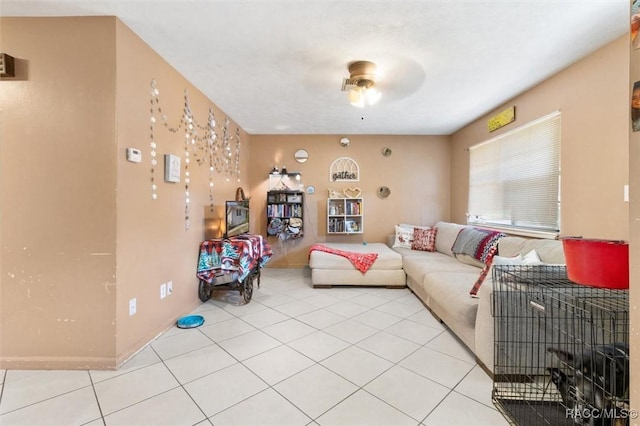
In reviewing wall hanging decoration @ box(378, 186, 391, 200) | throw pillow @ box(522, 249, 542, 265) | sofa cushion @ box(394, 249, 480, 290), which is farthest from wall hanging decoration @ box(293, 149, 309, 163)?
throw pillow @ box(522, 249, 542, 265)

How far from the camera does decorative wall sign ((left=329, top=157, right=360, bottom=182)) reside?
195 inches

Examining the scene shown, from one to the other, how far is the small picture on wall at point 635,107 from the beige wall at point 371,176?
4.01m

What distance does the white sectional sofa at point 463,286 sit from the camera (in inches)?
73.1

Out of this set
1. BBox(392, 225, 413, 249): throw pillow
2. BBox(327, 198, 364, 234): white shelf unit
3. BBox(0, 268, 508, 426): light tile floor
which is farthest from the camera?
BBox(327, 198, 364, 234): white shelf unit

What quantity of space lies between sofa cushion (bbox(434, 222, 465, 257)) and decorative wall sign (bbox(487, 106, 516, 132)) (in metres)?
1.45

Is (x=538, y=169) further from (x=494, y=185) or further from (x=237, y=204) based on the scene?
(x=237, y=204)

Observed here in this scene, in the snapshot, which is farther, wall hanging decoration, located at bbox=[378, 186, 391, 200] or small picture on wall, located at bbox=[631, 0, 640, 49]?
wall hanging decoration, located at bbox=[378, 186, 391, 200]

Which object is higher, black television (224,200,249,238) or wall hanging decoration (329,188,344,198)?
wall hanging decoration (329,188,344,198)

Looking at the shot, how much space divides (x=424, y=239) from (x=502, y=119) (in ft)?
6.65

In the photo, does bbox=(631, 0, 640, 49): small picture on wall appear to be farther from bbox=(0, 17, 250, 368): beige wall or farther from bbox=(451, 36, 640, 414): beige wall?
bbox=(0, 17, 250, 368): beige wall

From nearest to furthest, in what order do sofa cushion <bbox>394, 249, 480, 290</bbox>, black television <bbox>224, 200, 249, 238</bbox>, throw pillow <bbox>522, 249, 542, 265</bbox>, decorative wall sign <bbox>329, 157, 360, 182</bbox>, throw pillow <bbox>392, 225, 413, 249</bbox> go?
throw pillow <bbox>522, 249, 542, 265</bbox>, sofa cushion <bbox>394, 249, 480, 290</bbox>, black television <bbox>224, 200, 249, 238</bbox>, throw pillow <bbox>392, 225, 413, 249</bbox>, decorative wall sign <bbox>329, 157, 360, 182</bbox>

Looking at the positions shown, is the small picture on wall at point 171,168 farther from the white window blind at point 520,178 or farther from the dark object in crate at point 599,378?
the white window blind at point 520,178

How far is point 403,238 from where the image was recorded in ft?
15.0

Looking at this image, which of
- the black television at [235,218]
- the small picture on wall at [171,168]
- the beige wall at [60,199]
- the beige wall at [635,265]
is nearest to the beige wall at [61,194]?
the beige wall at [60,199]
